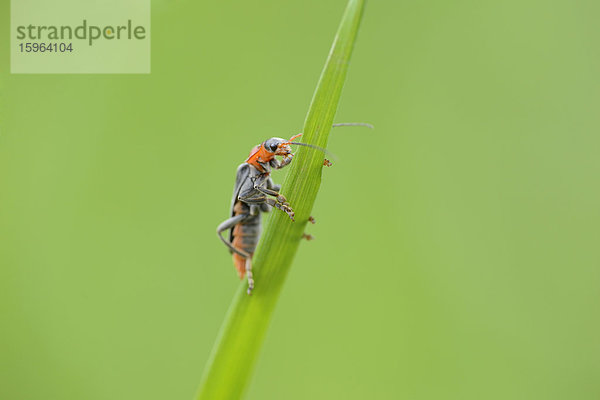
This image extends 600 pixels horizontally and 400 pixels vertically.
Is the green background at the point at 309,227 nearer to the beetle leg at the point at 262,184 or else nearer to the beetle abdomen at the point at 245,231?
the beetle abdomen at the point at 245,231

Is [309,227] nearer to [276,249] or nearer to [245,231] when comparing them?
[245,231]

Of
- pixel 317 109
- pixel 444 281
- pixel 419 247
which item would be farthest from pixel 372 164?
pixel 317 109

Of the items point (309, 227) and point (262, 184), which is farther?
point (309, 227)

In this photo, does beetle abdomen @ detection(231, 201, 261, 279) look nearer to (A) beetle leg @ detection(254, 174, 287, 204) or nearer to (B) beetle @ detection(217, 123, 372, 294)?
(B) beetle @ detection(217, 123, 372, 294)

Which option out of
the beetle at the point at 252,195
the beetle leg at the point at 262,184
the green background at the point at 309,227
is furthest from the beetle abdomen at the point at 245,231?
the green background at the point at 309,227
